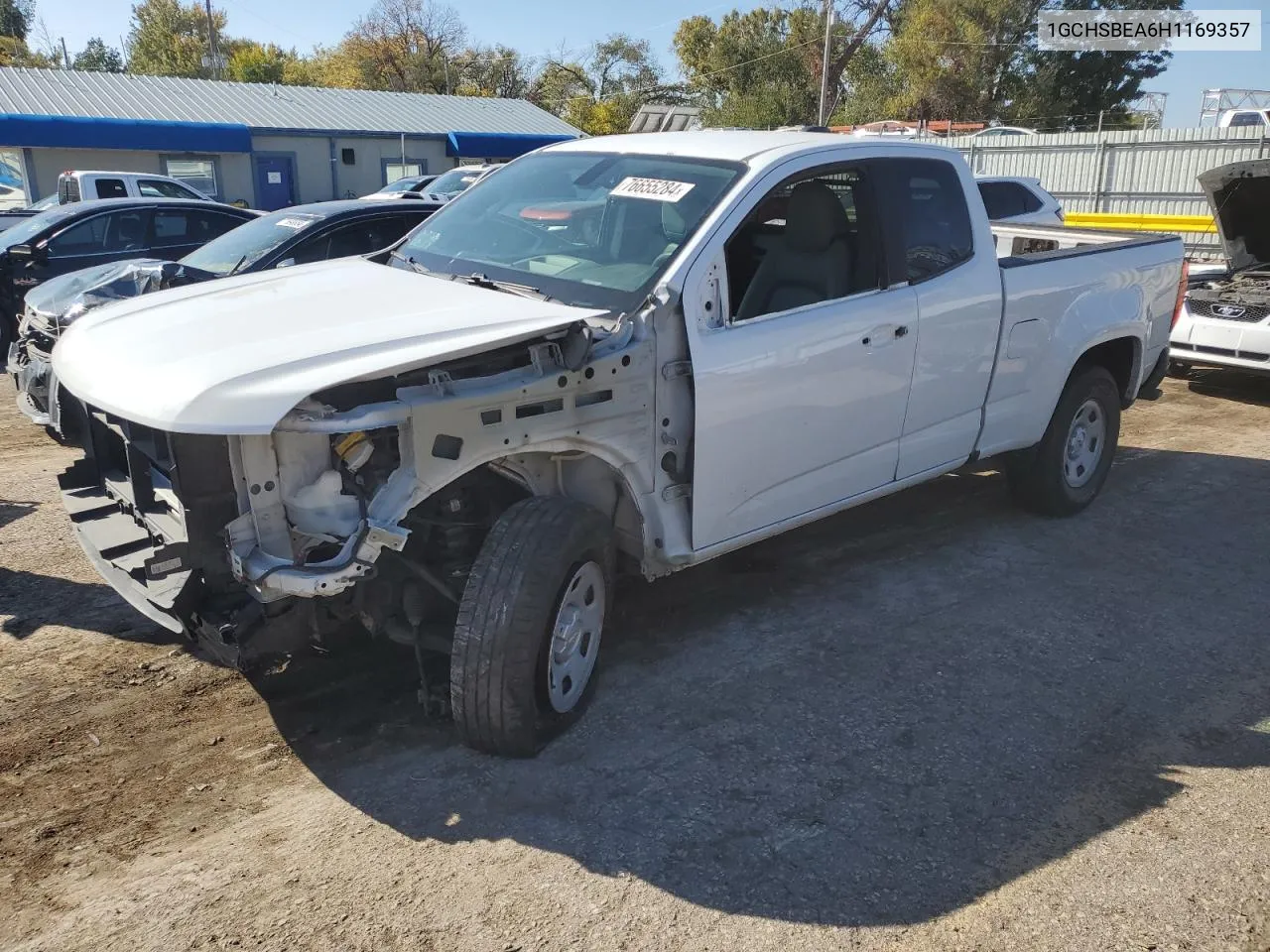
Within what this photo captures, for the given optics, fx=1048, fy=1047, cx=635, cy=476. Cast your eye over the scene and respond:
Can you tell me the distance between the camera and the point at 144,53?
2876 inches

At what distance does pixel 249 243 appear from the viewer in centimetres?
813

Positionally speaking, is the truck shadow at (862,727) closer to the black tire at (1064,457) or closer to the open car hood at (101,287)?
the black tire at (1064,457)

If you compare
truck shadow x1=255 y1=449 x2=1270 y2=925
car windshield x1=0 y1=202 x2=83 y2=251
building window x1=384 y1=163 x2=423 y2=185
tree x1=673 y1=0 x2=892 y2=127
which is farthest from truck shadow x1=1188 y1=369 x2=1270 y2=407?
tree x1=673 y1=0 x2=892 y2=127

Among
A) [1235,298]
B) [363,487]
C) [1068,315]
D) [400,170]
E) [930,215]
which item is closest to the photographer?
[363,487]

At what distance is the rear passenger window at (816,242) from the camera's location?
453cm

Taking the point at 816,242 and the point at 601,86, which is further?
the point at 601,86

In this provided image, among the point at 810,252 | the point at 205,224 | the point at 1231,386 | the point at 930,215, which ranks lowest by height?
the point at 1231,386

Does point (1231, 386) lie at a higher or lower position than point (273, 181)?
lower

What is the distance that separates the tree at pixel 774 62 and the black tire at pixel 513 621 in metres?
46.1

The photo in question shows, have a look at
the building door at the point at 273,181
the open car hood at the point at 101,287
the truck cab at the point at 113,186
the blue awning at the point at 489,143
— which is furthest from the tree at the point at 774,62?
the open car hood at the point at 101,287

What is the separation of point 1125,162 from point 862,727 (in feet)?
63.4

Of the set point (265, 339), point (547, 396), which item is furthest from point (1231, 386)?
point (265, 339)

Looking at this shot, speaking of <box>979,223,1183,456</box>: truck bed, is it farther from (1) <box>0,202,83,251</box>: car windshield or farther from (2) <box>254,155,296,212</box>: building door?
(2) <box>254,155,296,212</box>: building door

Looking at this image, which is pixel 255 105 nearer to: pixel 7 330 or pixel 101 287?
pixel 7 330
